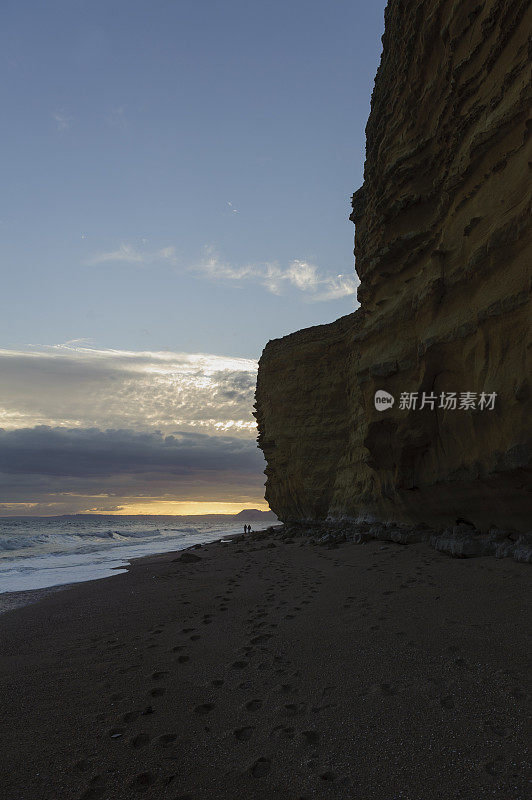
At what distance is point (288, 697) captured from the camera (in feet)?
11.8

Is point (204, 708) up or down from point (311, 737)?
down

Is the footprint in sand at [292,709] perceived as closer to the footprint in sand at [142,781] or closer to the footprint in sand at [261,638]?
the footprint in sand at [142,781]

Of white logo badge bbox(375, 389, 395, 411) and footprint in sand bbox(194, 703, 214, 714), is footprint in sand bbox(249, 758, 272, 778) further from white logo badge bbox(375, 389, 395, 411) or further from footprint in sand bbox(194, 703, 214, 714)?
white logo badge bbox(375, 389, 395, 411)

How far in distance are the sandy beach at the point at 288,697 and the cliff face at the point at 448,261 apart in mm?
2598

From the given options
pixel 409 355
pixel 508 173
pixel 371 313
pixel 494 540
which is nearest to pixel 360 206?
pixel 371 313

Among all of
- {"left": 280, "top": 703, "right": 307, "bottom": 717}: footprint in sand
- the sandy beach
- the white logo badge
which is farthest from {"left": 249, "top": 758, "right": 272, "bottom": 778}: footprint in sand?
the white logo badge

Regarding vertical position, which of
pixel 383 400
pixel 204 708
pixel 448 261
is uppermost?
pixel 448 261

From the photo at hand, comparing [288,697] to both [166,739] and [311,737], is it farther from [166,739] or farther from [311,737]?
[166,739]

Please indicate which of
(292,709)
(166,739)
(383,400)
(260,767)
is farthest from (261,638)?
(383,400)

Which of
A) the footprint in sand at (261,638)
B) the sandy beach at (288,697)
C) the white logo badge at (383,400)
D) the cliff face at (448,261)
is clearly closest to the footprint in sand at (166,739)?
the sandy beach at (288,697)

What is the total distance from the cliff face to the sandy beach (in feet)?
8.53

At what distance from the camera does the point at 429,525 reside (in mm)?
10977

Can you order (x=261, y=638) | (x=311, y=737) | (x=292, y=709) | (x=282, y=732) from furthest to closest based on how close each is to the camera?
1. (x=261, y=638)
2. (x=292, y=709)
3. (x=282, y=732)
4. (x=311, y=737)

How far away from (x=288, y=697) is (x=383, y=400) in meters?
8.36
